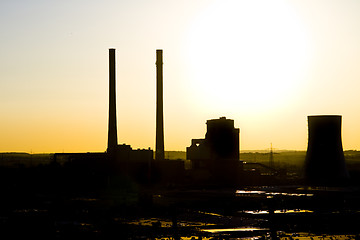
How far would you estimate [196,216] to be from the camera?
30.2 meters

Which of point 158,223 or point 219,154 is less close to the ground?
point 219,154

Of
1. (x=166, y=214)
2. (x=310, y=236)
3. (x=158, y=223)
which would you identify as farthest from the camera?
(x=166, y=214)

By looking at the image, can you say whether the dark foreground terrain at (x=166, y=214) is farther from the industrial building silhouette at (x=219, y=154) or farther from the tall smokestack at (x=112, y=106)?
the tall smokestack at (x=112, y=106)

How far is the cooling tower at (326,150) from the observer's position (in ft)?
177

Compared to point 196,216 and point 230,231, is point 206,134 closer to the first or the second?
point 196,216

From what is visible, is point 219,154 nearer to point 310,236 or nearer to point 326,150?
point 326,150

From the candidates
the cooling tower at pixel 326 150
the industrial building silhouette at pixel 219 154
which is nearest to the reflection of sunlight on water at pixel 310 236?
the cooling tower at pixel 326 150

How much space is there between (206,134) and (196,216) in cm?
2973

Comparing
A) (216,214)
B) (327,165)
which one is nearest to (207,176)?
(327,165)

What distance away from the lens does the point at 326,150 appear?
177ft

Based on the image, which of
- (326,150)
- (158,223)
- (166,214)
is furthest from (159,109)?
(158,223)

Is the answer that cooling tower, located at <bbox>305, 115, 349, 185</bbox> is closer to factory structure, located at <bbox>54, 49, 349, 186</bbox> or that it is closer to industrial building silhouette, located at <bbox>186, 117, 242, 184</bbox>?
factory structure, located at <bbox>54, 49, 349, 186</bbox>

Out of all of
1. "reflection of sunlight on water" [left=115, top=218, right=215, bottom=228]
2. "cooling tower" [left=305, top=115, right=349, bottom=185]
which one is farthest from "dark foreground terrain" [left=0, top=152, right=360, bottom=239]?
"cooling tower" [left=305, top=115, right=349, bottom=185]

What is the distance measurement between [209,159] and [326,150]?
997 cm
